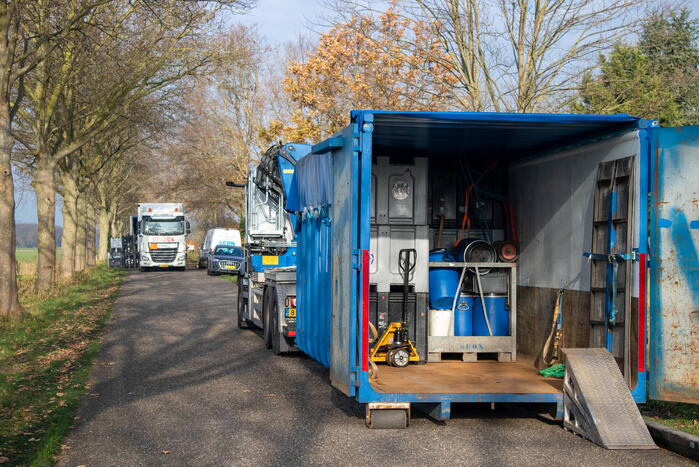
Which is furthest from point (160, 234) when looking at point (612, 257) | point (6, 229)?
point (612, 257)

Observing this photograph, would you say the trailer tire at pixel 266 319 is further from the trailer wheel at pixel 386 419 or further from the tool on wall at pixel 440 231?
the trailer wheel at pixel 386 419

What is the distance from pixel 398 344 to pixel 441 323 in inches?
36.0

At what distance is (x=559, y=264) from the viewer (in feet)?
33.0

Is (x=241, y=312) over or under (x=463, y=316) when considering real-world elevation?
under

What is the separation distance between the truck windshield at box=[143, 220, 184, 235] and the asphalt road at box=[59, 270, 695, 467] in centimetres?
3425

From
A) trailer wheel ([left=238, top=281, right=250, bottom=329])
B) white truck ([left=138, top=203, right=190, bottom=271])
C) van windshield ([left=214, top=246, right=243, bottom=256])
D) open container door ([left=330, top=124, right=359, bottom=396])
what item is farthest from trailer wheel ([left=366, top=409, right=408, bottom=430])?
white truck ([left=138, top=203, right=190, bottom=271])

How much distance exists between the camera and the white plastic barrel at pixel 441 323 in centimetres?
1070

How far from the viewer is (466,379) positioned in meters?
9.20

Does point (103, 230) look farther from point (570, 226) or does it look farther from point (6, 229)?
point (570, 226)

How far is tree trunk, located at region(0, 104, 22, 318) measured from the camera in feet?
55.1

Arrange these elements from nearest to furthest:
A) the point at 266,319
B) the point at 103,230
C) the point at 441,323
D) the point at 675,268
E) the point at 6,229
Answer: the point at 675,268, the point at 441,323, the point at 266,319, the point at 6,229, the point at 103,230

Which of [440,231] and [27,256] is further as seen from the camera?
[27,256]

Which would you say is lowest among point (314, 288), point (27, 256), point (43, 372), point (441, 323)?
point (27, 256)

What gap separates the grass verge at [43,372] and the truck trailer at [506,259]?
116 inches
